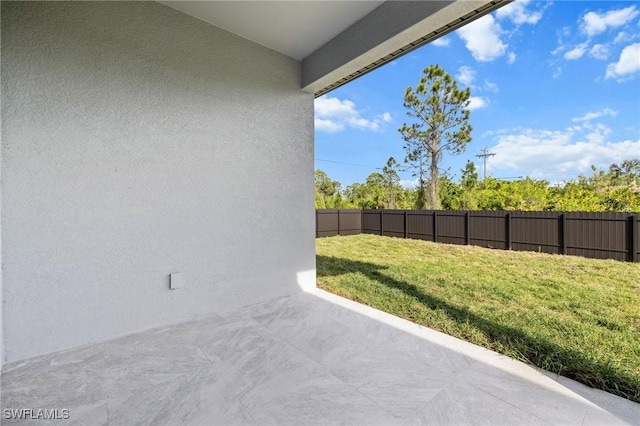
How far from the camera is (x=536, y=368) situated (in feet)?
6.08

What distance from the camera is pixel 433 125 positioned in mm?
12266

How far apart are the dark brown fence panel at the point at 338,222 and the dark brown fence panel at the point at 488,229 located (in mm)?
4544

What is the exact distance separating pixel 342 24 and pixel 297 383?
3.08m

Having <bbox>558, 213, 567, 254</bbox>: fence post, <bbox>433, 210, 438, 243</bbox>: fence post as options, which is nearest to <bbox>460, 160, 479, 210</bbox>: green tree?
<bbox>433, 210, 438, 243</bbox>: fence post

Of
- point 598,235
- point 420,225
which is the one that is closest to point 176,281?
point 598,235

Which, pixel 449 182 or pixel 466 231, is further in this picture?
pixel 449 182

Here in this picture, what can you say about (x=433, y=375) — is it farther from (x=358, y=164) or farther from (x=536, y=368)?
(x=358, y=164)

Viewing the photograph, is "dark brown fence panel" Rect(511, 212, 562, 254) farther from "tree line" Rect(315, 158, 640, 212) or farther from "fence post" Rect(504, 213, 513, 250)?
"tree line" Rect(315, 158, 640, 212)

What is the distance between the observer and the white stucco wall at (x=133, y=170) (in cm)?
197

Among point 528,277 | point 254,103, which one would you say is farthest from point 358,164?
point 254,103

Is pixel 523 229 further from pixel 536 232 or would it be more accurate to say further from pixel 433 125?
pixel 433 125

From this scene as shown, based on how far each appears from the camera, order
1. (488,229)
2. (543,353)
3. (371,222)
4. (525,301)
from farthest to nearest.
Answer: (371,222)
(488,229)
(525,301)
(543,353)

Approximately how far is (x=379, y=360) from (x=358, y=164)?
17.8 metres

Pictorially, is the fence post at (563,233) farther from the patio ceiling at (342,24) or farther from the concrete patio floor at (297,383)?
the patio ceiling at (342,24)
